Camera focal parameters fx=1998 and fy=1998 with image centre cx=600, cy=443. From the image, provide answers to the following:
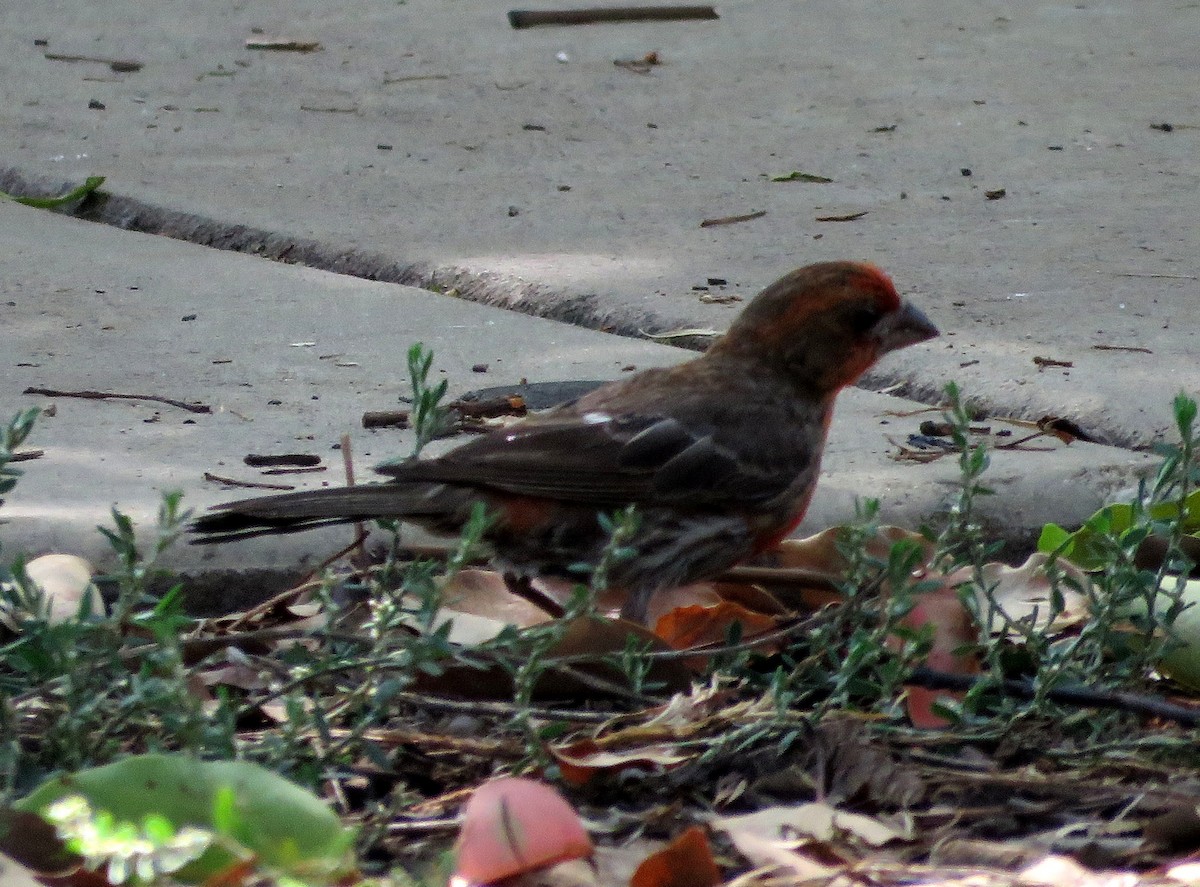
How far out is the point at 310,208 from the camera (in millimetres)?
6566

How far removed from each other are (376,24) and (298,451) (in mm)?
5939

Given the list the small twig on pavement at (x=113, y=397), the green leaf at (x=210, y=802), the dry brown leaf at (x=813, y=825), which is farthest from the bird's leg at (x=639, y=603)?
the green leaf at (x=210, y=802)

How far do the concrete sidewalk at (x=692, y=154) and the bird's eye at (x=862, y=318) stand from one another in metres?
0.52

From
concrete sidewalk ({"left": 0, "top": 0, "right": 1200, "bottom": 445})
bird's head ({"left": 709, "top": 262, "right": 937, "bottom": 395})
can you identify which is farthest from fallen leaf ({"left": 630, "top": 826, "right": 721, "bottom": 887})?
concrete sidewalk ({"left": 0, "top": 0, "right": 1200, "bottom": 445})

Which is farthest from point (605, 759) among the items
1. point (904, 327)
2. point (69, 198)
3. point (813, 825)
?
point (69, 198)

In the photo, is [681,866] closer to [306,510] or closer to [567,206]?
[306,510]

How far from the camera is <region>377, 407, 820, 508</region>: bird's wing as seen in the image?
3.85 meters

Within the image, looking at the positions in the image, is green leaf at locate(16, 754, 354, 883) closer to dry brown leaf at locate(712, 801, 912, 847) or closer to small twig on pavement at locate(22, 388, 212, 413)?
dry brown leaf at locate(712, 801, 912, 847)

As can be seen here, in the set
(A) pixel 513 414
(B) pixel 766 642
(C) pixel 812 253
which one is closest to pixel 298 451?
(A) pixel 513 414

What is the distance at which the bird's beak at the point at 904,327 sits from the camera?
4.37 m

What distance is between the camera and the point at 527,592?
12.6ft

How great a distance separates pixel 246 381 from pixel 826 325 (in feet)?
4.65

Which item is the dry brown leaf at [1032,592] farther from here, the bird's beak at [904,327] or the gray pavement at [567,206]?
the bird's beak at [904,327]

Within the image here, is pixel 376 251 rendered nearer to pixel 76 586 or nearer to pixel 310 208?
pixel 310 208
